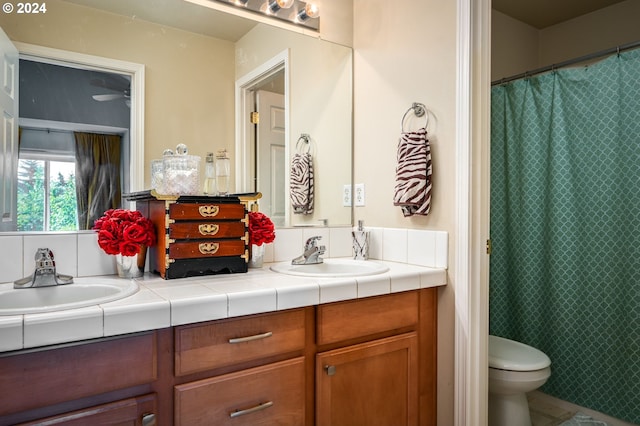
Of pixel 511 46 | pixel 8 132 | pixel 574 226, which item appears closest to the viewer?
pixel 8 132

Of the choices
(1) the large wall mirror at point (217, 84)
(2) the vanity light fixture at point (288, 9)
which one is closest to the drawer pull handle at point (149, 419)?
(1) the large wall mirror at point (217, 84)

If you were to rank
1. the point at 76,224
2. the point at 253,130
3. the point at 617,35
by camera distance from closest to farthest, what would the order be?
the point at 76,224, the point at 253,130, the point at 617,35

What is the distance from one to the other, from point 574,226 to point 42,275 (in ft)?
7.89

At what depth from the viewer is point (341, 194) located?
208cm

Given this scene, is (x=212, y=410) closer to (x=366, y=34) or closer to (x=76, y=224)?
(x=76, y=224)

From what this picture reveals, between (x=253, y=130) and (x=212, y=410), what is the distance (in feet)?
3.84

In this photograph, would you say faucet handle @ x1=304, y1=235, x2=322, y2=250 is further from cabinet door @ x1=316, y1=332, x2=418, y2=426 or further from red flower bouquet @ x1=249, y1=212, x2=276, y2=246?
cabinet door @ x1=316, y1=332, x2=418, y2=426

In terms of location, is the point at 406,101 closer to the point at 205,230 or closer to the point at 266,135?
the point at 266,135

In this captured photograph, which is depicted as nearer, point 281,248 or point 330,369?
point 330,369

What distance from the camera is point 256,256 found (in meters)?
1.61

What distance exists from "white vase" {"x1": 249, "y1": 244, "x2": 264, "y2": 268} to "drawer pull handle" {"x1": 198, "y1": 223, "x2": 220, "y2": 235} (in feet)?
0.69

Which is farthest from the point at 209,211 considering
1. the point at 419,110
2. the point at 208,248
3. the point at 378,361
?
the point at 419,110

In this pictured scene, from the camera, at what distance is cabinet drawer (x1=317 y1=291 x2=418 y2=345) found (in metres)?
1.32

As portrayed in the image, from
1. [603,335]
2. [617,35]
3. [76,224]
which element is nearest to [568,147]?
[603,335]
